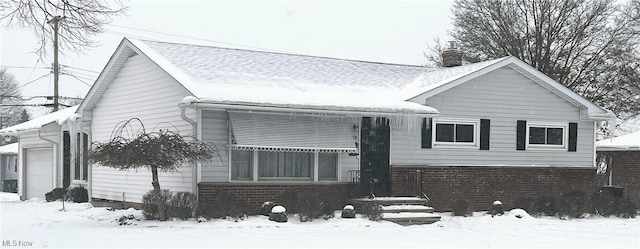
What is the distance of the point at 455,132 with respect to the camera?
19750 mm

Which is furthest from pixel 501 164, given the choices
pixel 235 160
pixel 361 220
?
pixel 235 160

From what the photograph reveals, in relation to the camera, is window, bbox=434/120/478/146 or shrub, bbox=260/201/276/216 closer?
shrub, bbox=260/201/276/216

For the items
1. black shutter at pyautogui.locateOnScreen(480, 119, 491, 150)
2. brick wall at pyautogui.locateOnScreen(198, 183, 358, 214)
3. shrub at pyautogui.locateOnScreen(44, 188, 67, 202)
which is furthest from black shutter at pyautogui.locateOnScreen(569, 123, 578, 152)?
shrub at pyautogui.locateOnScreen(44, 188, 67, 202)

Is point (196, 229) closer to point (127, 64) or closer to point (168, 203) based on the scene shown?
point (168, 203)

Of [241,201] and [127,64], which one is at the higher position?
[127,64]

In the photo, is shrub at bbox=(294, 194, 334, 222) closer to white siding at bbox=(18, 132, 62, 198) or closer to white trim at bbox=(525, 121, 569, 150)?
white trim at bbox=(525, 121, 569, 150)

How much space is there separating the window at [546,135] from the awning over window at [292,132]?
539 cm

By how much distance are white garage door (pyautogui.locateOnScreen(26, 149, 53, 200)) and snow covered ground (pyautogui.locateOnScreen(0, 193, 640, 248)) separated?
301 inches

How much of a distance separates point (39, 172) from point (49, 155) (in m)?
1.23

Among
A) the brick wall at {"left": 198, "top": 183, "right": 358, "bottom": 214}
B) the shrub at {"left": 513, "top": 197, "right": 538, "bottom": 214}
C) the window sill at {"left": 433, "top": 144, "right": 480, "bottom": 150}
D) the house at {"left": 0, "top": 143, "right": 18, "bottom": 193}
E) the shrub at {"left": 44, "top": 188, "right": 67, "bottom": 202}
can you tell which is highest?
the window sill at {"left": 433, "top": 144, "right": 480, "bottom": 150}

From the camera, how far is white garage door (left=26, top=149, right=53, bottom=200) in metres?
Result: 25.6

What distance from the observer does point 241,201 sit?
16625 millimetres

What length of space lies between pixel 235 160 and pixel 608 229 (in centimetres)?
807
